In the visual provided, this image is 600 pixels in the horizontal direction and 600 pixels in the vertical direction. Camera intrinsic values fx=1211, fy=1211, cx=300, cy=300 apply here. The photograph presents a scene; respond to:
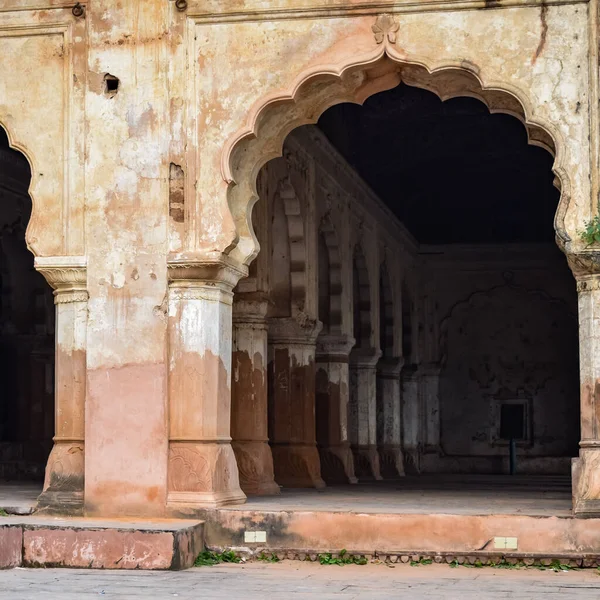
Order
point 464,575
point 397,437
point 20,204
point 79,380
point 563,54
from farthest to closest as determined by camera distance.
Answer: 1. point 397,437
2. point 20,204
3. point 79,380
4. point 563,54
5. point 464,575

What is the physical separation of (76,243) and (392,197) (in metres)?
12.5

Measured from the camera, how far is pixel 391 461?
20.8 metres

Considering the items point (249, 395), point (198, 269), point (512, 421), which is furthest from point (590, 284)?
point (512, 421)

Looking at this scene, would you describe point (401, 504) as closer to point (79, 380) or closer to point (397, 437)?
point (79, 380)

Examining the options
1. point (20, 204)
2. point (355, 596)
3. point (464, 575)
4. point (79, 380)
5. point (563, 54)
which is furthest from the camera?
point (20, 204)

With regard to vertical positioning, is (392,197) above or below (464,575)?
above

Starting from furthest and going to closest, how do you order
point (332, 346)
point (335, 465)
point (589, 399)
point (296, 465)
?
point (332, 346) < point (335, 465) < point (296, 465) < point (589, 399)

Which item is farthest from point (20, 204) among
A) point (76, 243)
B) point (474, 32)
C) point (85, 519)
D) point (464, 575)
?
point (464, 575)

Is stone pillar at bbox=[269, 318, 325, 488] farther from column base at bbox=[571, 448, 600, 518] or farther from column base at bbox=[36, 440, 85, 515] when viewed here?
column base at bbox=[571, 448, 600, 518]

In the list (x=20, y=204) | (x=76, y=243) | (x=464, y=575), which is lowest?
(x=464, y=575)

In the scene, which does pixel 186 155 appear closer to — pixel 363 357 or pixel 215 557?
pixel 215 557

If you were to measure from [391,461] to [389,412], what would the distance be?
2.75 feet

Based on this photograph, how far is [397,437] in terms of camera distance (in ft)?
69.5

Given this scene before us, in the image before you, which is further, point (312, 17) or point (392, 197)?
point (392, 197)
